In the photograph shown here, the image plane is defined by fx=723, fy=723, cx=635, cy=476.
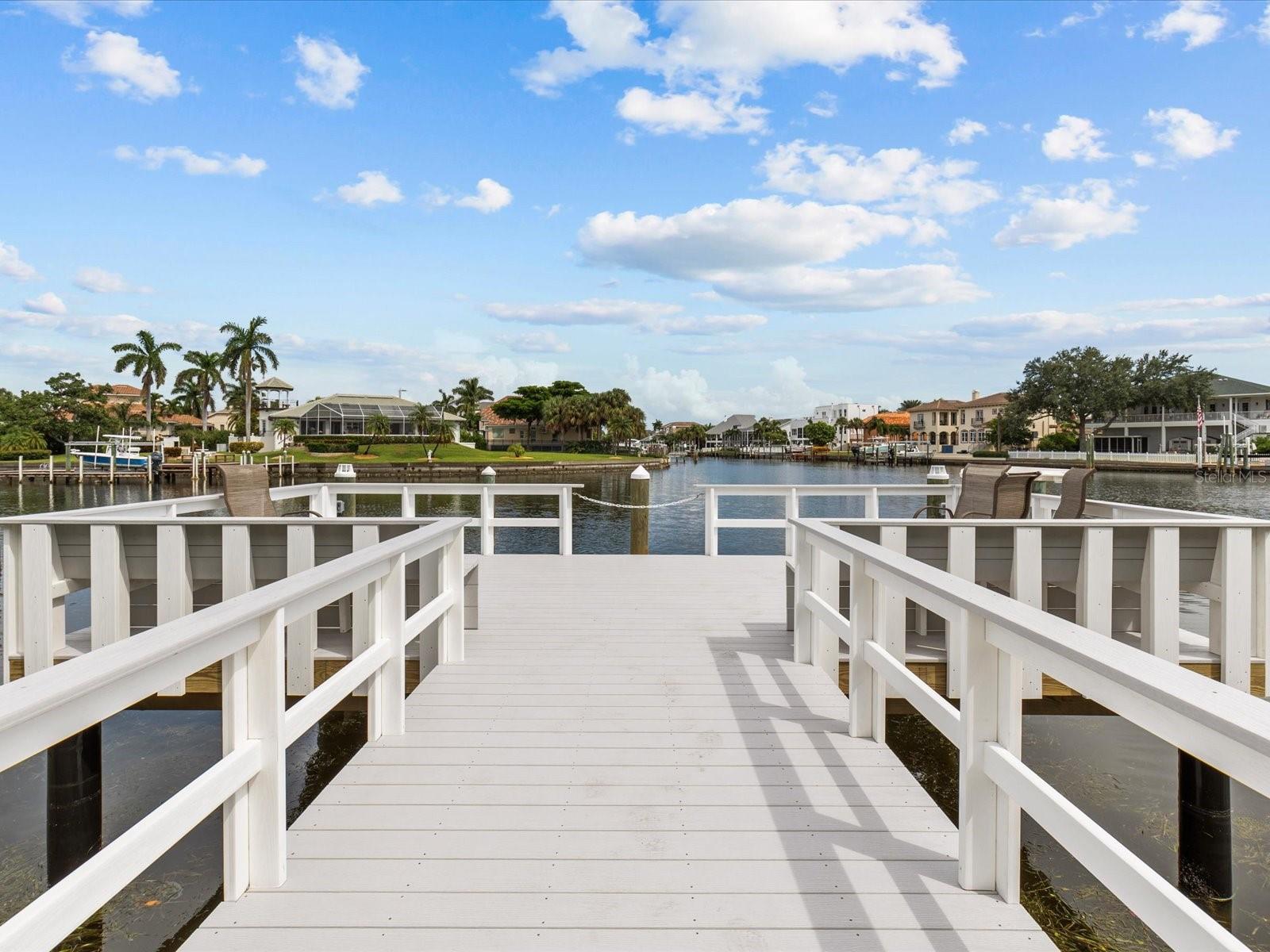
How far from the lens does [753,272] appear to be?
24.8 metres

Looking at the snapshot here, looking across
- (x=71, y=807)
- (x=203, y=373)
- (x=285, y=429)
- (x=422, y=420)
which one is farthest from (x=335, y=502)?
(x=203, y=373)

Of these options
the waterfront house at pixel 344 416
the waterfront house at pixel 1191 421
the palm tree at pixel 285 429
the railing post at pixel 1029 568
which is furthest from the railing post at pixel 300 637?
the waterfront house at pixel 1191 421

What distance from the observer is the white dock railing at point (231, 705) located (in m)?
1.22

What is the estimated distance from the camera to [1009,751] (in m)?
1.98

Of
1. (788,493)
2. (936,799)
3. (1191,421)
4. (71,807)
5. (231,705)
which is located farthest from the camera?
(1191,421)

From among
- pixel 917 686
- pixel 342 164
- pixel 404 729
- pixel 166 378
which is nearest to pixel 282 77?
pixel 342 164

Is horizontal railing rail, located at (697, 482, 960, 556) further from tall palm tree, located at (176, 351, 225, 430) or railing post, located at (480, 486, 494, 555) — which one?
tall palm tree, located at (176, 351, 225, 430)

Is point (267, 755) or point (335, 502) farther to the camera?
point (335, 502)

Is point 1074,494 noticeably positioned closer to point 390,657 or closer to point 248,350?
point 390,657

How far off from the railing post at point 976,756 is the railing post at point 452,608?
9.90ft

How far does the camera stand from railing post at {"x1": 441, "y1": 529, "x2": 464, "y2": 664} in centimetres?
438

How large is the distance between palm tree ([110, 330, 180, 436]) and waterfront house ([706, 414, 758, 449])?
100 m

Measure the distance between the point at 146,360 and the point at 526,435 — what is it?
130 feet

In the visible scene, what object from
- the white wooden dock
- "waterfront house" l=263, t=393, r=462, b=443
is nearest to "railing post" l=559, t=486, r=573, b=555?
the white wooden dock
